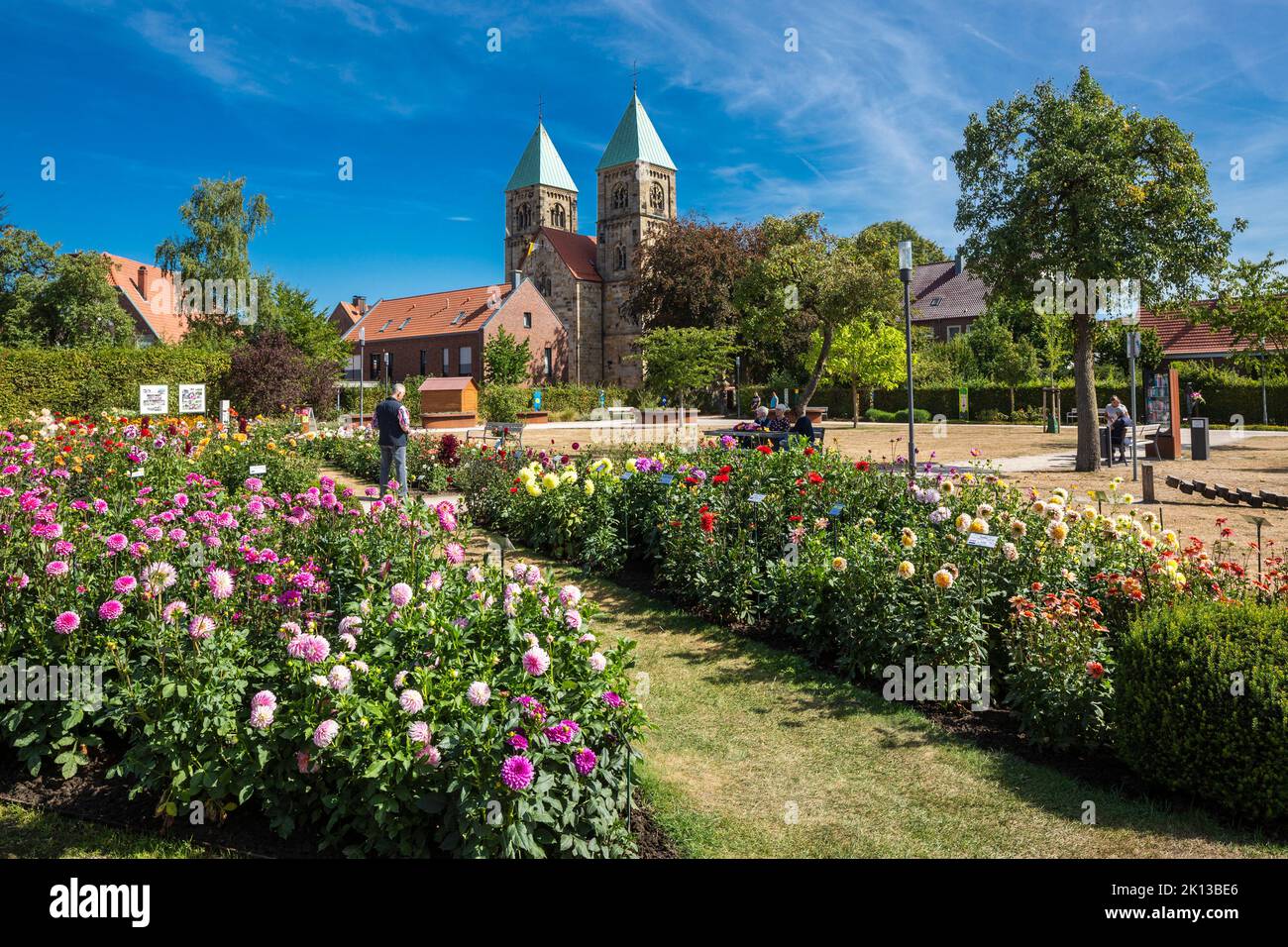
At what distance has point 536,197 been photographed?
8012cm

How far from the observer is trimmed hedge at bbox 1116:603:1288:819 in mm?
3963

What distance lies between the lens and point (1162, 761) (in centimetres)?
429

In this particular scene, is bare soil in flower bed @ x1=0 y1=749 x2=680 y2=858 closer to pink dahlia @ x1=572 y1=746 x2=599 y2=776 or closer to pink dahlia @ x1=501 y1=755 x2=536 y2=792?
pink dahlia @ x1=572 y1=746 x2=599 y2=776

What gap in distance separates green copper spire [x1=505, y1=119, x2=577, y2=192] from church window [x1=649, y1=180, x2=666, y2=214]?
1355 cm

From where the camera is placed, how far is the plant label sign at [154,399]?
19081 mm

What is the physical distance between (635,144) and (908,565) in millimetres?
71672

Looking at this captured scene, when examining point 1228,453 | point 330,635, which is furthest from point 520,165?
point 330,635

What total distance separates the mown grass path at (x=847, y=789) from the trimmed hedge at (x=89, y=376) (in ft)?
84.9

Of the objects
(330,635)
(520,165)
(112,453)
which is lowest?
(330,635)

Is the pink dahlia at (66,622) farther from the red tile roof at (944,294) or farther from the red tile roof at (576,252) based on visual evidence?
the red tile roof at (576,252)

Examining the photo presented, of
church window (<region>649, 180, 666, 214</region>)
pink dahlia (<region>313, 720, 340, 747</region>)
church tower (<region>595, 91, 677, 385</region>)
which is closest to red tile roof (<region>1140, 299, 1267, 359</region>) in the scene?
church tower (<region>595, 91, 677, 385</region>)

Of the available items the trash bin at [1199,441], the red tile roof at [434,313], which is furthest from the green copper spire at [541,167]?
the trash bin at [1199,441]
